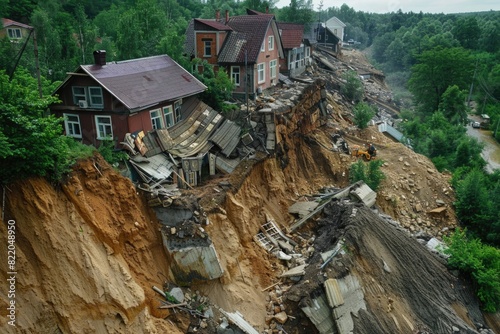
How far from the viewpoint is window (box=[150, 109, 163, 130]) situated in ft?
68.7

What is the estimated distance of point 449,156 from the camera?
37312 millimetres

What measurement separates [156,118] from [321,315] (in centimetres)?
1260

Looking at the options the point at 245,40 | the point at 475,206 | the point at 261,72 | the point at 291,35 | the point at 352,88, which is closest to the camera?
the point at 475,206

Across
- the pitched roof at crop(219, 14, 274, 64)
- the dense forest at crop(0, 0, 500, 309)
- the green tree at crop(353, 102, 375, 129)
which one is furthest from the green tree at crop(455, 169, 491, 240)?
the pitched roof at crop(219, 14, 274, 64)

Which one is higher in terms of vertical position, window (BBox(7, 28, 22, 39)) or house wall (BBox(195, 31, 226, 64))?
window (BBox(7, 28, 22, 39))

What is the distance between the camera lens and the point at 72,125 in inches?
806

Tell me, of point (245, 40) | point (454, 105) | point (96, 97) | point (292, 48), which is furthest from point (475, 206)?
point (96, 97)

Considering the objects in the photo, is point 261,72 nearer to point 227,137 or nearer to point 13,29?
point 227,137

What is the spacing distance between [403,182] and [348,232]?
1044 centimetres

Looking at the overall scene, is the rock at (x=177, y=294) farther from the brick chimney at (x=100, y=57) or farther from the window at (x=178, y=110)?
the brick chimney at (x=100, y=57)

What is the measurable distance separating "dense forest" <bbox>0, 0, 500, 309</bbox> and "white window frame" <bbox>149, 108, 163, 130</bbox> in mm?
5199

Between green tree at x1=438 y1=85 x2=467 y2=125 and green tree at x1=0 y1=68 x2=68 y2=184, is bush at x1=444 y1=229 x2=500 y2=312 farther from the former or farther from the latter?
green tree at x1=438 y1=85 x2=467 y2=125

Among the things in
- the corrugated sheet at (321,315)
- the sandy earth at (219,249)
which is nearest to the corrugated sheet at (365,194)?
the sandy earth at (219,249)

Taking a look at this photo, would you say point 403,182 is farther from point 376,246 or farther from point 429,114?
point 429,114
